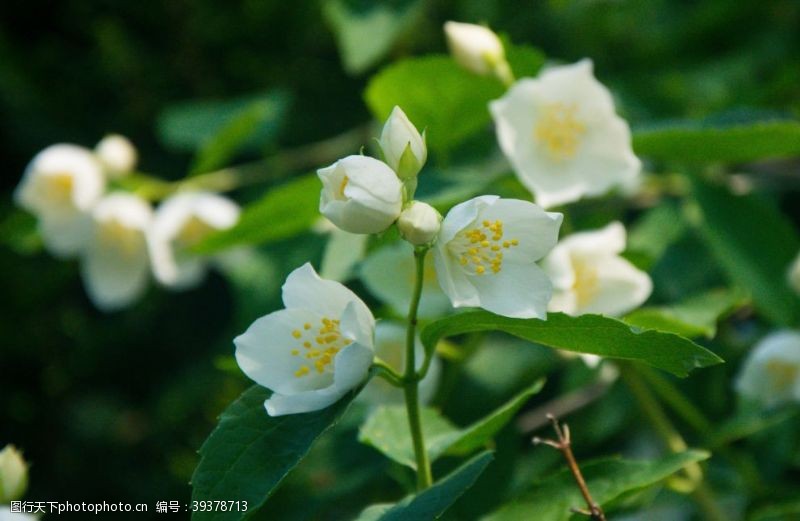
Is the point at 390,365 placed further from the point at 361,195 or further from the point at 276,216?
the point at 361,195

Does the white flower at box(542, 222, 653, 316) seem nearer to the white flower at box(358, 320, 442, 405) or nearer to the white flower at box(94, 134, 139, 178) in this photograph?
the white flower at box(358, 320, 442, 405)

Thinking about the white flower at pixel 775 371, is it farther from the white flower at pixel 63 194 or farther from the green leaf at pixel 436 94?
the white flower at pixel 63 194

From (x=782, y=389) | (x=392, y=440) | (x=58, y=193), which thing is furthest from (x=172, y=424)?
(x=782, y=389)

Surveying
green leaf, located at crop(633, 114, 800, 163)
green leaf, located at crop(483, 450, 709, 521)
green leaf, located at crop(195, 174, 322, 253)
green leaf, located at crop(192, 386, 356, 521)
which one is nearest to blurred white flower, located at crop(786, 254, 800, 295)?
green leaf, located at crop(633, 114, 800, 163)

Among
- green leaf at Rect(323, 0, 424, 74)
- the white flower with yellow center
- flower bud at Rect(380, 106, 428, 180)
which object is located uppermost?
flower bud at Rect(380, 106, 428, 180)

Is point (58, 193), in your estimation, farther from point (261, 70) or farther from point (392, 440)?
point (392, 440)

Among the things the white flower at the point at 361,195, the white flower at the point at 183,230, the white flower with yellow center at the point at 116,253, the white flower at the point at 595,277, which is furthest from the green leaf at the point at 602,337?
the white flower with yellow center at the point at 116,253
